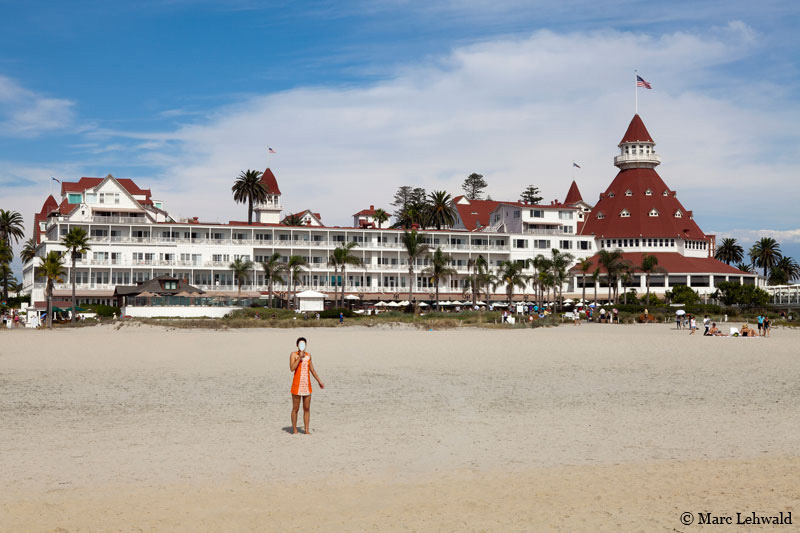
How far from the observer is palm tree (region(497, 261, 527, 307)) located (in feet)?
282

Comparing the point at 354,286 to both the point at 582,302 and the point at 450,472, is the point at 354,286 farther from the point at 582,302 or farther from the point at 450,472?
the point at 450,472

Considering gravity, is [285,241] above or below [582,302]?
above

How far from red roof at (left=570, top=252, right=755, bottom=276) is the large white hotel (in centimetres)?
21

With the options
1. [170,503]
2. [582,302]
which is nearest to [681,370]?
[170,503]

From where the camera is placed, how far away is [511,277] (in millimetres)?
A: 86312

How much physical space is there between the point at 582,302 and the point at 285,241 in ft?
117

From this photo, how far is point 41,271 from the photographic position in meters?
63.2

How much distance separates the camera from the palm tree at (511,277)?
282 feet

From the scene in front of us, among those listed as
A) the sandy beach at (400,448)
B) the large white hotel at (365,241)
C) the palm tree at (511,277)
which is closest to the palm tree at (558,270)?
the palm tree at (511,277)

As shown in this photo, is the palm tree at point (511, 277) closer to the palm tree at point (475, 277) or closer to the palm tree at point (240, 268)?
the palm tree at point (475, 277)

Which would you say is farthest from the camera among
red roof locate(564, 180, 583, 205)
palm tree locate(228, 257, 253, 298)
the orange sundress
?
red roof locate(564, 180, 583, 205)

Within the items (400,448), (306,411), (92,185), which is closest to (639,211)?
(92,185)

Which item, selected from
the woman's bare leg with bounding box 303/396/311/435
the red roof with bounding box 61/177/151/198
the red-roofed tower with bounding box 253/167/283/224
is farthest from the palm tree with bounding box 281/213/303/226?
the woman's bare leg with bounding box 303/396/311/435

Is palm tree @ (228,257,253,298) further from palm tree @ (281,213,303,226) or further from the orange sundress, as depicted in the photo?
the orange sundress
